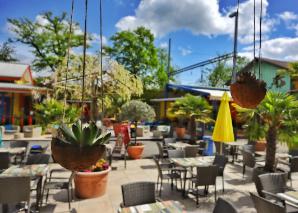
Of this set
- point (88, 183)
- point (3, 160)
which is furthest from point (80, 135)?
point (3, 160)

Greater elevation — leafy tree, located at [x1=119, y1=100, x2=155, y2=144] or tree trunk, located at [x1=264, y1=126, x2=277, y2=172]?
leafy tree, located at [x1=119, y1=100, x2=155, y2=144]

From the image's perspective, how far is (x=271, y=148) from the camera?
6.45 meters

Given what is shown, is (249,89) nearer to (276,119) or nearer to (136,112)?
(276,119)

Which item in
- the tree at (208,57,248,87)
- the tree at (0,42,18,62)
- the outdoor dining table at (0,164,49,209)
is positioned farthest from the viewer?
the tree at (208,57,248,87)

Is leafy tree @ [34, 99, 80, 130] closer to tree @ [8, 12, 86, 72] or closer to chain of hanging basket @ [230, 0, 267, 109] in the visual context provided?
tree @ [8, 12, 86, 72]

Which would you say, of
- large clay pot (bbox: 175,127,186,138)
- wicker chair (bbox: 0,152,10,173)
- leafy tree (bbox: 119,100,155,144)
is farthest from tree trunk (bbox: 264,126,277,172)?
large clay pot (bbox: 175,127,186,138)

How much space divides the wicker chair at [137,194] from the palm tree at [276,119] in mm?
3993

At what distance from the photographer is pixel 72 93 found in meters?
16.9

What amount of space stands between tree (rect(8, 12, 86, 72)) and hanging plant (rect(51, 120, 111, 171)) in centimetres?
2314

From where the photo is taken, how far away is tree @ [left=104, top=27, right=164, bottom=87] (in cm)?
2723

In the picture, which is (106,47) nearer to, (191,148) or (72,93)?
(72,93)

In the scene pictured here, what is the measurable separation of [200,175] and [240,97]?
8.49 feet

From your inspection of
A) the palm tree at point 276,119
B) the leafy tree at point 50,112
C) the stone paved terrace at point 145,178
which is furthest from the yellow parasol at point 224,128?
the leafy tree at point 50,112

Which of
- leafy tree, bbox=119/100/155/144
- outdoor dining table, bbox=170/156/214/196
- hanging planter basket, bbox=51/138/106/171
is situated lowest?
outdoor dining table, bbox=170/156/214/196
